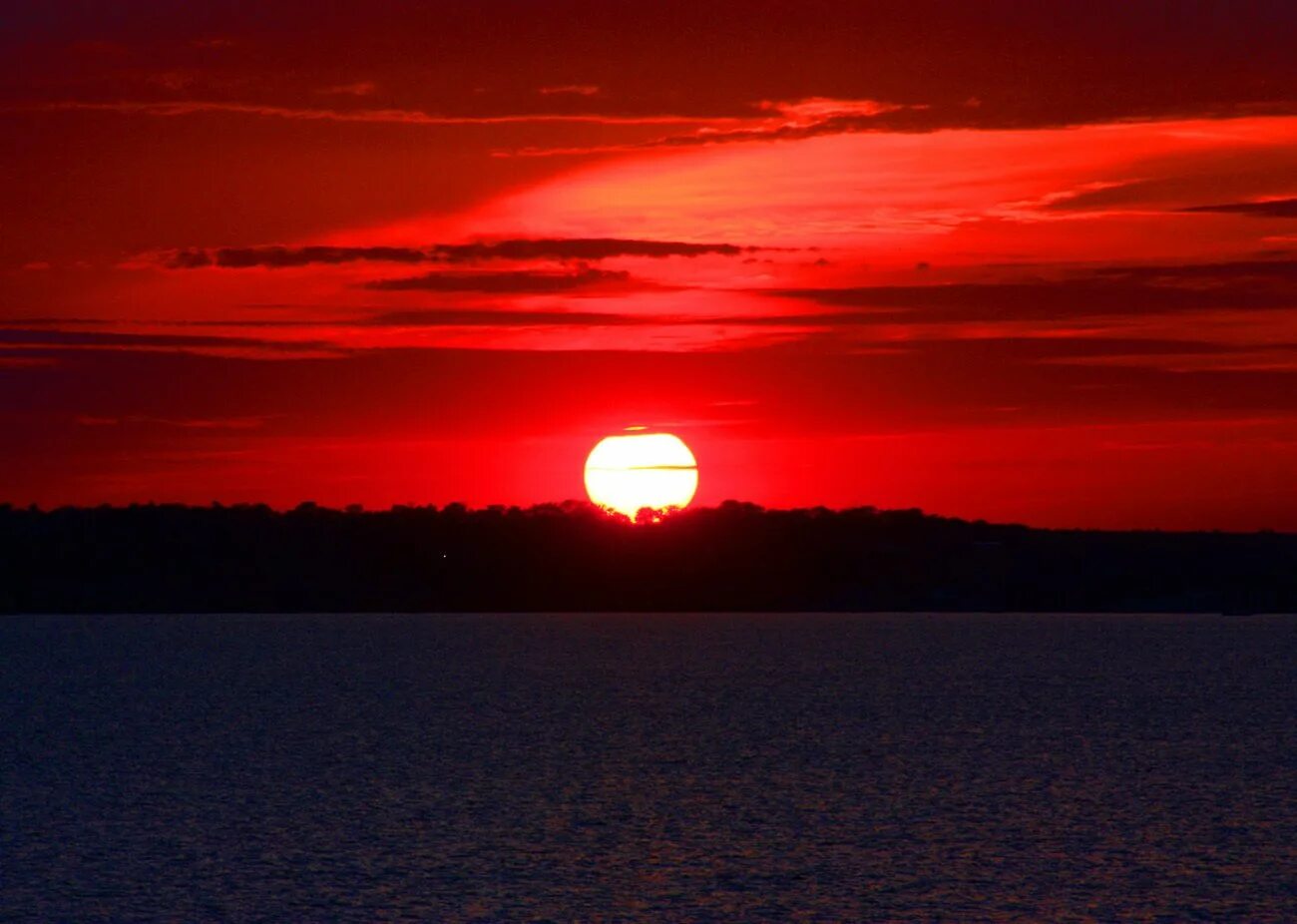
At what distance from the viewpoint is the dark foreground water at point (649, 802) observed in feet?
83.1

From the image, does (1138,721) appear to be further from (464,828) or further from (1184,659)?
(1184,659)

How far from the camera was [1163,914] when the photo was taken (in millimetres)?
24000

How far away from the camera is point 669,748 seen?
Result: 47.6m

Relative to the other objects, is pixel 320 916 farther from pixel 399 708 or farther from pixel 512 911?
pixel 399 708

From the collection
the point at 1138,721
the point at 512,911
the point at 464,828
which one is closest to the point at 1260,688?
the point at 1138,721

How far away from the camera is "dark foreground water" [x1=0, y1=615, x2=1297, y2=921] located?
25.3m

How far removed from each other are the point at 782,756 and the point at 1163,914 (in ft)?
71.8

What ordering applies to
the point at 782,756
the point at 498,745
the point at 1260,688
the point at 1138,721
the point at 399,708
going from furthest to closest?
the point at 1260,688, the point at 399,708, the point at 1138,721, the point at 498,745, the point at 782,756

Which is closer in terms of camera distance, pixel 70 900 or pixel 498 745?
pixel 70 900

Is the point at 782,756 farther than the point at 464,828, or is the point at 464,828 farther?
the point at 782,756

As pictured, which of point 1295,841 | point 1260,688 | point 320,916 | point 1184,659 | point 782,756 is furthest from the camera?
point 1184,659

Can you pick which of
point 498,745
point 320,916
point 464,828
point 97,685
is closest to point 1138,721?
point 498,745

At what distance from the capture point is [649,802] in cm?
3575

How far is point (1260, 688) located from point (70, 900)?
217 ft
